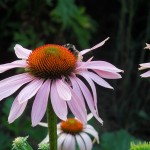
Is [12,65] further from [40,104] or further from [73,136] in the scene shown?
[73,136]

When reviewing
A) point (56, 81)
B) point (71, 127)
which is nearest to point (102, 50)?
point (71, 127)

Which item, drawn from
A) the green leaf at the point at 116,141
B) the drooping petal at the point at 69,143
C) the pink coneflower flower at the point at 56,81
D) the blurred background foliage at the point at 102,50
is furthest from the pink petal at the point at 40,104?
the blurred background foliage at the point at 102,50

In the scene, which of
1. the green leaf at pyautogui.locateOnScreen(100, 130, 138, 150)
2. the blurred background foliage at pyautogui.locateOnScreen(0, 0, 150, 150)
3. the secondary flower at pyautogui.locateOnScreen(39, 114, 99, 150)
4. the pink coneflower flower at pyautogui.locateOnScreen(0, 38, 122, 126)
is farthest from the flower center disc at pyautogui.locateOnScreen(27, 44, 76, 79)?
the blurred background foliage at pyautogui.locateOnScreen(0, 0, 150, 150)

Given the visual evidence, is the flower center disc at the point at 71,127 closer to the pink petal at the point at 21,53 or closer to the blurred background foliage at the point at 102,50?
the pink petal at the point at 21,53

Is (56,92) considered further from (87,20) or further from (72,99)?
(87,20)

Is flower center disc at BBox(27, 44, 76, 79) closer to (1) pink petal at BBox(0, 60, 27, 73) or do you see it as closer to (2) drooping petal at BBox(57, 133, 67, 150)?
(1) pink petal at BBox(0, 60, 27, 73)
